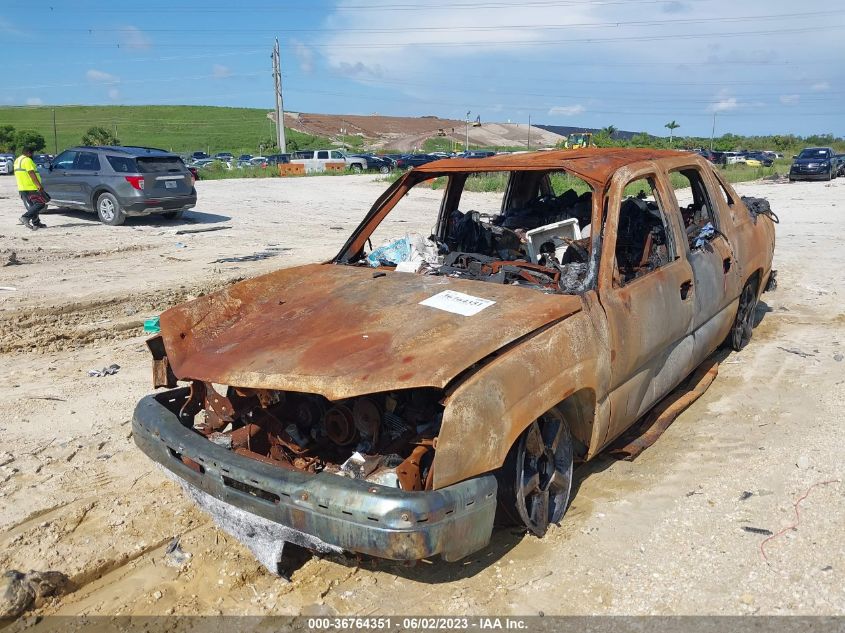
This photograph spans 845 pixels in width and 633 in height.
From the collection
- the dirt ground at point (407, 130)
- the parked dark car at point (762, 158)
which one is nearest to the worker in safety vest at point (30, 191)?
the parked dark car at point (762, 158)

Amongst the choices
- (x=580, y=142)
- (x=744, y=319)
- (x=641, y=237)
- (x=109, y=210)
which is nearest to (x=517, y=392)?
(x=641, y=237)

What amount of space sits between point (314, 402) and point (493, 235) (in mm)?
2055

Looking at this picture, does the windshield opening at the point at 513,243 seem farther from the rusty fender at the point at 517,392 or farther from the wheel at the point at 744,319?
the wheel at the point at 744,319

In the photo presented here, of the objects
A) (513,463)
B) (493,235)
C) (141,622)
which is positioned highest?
(493,235)

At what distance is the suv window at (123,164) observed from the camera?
14289 millimetres

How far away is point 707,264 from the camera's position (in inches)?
184

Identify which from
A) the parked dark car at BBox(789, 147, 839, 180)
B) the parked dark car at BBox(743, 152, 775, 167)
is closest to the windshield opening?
the parked dark car at BBox(789, 147, 839, 180)

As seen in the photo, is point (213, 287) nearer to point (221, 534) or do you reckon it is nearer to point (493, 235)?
point (493, 235)

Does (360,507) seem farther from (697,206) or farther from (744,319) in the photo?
(744,319)

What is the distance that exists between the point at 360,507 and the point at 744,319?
449 cm

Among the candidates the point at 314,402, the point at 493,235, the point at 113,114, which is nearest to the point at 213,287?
the point at 493,235

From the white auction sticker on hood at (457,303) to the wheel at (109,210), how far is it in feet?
40.1

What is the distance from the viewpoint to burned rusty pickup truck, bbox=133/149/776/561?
8.93ft

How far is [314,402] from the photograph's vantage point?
→ 3.54m
